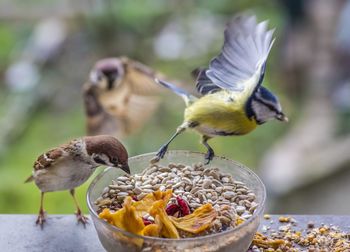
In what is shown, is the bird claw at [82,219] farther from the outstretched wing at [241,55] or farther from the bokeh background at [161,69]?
the bokeh background at [161,69]

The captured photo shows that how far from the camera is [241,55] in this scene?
5.54 feet

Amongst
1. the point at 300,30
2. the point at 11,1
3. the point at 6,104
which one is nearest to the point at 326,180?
the point at 300,30

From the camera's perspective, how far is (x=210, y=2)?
5.07m

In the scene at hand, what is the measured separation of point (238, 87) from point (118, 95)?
1269mm

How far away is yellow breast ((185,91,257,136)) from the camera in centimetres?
176

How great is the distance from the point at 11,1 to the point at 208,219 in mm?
4024

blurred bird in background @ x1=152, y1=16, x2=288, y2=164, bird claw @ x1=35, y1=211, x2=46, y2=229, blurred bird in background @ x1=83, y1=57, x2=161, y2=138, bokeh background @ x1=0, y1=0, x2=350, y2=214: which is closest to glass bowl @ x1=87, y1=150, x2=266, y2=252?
blurred bird in background @ x1=152, y1=16, x2=288, y2=164

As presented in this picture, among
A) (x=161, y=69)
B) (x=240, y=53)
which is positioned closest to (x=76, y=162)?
(x=240, y=53)

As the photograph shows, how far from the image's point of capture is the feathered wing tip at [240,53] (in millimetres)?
1667

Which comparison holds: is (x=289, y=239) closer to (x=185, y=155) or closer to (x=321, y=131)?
(x=185, y=155)

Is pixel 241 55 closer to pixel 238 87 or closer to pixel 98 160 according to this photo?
pixel 238 87

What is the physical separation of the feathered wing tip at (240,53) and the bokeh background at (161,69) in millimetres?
1856

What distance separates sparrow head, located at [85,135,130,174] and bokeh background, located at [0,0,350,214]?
6.09 feet

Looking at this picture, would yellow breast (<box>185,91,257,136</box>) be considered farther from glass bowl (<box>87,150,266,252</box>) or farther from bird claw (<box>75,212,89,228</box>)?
bird claw (<box>75,212,89,228</box>)
